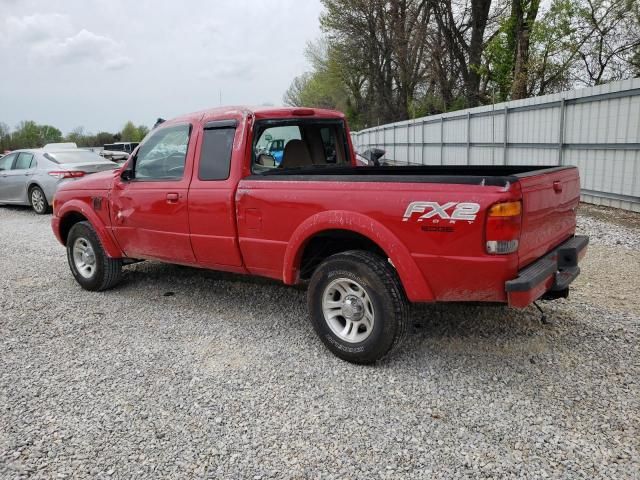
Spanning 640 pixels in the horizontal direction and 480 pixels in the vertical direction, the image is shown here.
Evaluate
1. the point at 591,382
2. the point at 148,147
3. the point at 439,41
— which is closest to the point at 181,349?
the point at 148,147

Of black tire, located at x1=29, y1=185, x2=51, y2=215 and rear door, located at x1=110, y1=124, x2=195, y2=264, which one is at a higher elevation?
rear door, located at x1=110, y1=124, x2=195, y2=264

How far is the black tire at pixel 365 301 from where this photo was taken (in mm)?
3539

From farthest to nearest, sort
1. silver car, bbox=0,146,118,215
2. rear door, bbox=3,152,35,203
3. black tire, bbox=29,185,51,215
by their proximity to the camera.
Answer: rear door, bbox=3,152,35,203
black tire, bbox=29,185,51,215
silver car, bbox=0,146,118,215

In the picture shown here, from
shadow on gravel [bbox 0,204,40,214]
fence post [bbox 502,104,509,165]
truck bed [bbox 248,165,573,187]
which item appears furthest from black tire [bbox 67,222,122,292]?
fence post [bbox 502,104,509,165]

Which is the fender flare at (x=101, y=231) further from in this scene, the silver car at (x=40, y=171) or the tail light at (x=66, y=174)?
the tail light at (x=66, y=174)

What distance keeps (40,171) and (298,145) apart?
9.93 meters

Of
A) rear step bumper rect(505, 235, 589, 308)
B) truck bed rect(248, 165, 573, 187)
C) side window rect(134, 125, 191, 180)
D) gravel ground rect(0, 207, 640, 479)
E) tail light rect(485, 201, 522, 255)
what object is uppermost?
side window rect(134, 125, 191, 180)

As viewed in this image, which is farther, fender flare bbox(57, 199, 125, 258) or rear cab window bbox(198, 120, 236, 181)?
fender flare bbox(57, 199, 125, 258)

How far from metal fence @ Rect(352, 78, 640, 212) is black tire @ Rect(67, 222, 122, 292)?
8.28 m

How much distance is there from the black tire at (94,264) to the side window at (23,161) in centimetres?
856

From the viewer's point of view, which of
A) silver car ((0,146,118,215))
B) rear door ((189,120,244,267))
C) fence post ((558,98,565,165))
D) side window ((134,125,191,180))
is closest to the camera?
rear door ((189,120,244,267))

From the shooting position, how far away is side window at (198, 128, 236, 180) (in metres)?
4.45

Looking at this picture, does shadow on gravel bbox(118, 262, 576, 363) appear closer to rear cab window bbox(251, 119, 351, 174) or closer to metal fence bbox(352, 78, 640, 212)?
rear cab window bbox(251, 119, 351, 174)

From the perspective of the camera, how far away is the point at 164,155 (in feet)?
16.6
